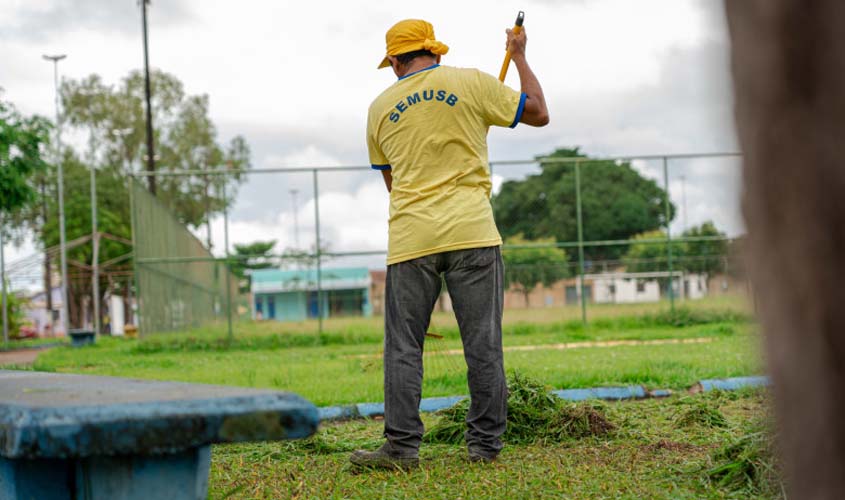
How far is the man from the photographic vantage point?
3.71 m

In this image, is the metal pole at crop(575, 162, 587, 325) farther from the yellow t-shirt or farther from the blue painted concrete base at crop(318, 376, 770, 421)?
the yellow t-shirt

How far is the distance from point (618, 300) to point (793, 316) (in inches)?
637

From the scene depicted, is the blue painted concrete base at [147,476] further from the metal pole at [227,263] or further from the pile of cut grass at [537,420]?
the metal pole at [227,263]

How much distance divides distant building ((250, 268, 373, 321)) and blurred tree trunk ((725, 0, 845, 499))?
15.2 meters

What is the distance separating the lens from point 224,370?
944 cm

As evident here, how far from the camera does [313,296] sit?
1623 cm

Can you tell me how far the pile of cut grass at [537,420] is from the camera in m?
4.13

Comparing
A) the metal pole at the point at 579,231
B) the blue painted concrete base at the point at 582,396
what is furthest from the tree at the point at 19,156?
the blue painted concrete base at the point at 582,396

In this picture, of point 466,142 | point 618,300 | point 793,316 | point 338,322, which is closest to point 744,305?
point 793,316

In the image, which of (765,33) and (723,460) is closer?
(765,33)

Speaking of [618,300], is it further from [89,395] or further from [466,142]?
[89,395]

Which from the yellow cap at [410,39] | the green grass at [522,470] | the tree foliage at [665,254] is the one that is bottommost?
the green grass at [522,470]

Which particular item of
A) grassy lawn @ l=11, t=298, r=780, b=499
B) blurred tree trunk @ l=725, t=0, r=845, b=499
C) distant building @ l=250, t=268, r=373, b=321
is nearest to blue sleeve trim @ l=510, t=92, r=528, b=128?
grassy lawn @ l=11, t=298, r=780, b=499

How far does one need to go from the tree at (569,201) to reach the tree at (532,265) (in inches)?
8.5
